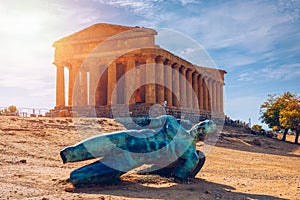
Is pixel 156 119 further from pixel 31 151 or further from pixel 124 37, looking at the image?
pixel 124 37

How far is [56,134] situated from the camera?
58.3 feet

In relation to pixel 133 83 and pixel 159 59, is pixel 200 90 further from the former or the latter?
pixel 133 83

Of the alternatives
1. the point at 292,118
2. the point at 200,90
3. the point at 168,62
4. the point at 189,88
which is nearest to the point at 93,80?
the point at 168,62

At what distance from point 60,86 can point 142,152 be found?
3674 centimetres

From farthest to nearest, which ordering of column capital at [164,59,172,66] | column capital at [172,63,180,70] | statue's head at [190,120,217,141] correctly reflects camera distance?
column capital at [172,63,180,70] → column capital at [164,59,172,66] → statue's head at [190,120,217,141]

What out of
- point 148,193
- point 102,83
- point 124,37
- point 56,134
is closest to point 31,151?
point 56,134

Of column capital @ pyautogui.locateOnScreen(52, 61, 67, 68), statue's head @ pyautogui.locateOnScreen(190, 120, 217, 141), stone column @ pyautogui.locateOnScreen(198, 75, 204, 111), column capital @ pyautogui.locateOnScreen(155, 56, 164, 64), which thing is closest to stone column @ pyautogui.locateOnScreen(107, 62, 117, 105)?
column capital @ pyautogui.locateOnScreen(155, 56, 164, 64)

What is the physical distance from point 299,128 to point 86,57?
2764cm

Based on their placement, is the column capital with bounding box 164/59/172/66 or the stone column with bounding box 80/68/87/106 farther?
the stone column with bounding box 80/68/87/106

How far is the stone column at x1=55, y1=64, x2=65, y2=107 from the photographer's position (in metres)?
42.9

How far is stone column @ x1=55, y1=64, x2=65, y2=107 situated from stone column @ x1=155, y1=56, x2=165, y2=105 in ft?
40.6

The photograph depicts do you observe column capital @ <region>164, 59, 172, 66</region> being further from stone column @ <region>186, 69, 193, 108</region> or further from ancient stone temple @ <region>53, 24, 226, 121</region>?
stone column @ <region>186, 69, 193, 108</region>

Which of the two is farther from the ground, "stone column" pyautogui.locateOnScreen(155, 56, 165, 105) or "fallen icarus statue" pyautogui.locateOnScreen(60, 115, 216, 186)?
"stone column" pyautogui.locateOnScreen(155, 56, 165, 105)

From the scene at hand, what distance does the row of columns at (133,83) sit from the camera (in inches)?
1523
